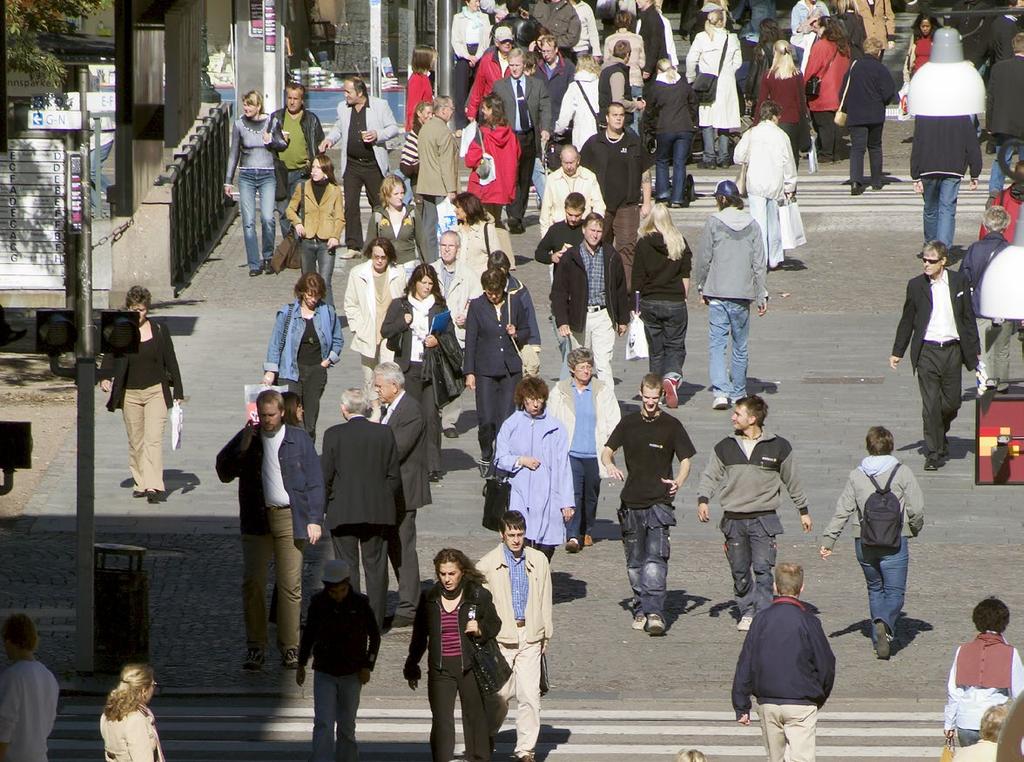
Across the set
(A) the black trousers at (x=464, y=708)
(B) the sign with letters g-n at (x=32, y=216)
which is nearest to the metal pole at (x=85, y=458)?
(A) the black trousers at (x=464, y=708)

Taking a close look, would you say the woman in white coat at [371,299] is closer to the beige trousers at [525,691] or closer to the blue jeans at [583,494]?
the blue jeans at [583,494]

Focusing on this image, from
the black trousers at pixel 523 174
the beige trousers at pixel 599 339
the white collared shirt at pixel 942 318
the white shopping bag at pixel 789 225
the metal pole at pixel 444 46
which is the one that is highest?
the metal pole at pixel 444 46

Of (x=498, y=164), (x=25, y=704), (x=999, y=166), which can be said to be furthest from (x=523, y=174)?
(x=25, y=704)

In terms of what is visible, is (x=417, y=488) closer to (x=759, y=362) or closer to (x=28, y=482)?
(x=28, y=482)

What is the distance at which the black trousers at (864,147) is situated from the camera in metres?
27.0

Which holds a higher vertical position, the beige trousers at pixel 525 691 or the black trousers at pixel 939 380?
the black trousers at pixel 939 380

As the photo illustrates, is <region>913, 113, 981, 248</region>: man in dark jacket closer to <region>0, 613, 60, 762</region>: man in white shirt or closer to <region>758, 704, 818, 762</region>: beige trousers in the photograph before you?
<region>758, 704, 818, 762</region>: beige trousers

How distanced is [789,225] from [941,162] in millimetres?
1999

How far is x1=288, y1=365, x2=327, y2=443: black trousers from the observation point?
16.4 meters

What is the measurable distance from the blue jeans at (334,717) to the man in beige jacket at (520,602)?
3.00 ft

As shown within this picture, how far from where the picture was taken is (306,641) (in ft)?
36.7

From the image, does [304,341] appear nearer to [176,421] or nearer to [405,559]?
[176,421]

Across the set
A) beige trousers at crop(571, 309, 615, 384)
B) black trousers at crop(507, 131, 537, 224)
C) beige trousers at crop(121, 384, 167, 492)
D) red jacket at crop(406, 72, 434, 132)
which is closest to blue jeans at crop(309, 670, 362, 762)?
beige trousers at crop(121, 384, 167, 492)

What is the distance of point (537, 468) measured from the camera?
13570mm
